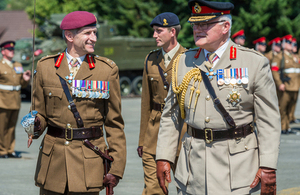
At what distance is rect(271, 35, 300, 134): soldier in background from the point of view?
13.4 m

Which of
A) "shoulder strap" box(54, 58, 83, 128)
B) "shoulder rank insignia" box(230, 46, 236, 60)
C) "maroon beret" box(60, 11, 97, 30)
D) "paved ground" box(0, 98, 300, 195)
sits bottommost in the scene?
"paved ground" box(0, 98, 300, 195)

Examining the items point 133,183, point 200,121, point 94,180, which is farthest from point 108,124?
point 133,183

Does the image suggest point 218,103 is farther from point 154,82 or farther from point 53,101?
point 154,82

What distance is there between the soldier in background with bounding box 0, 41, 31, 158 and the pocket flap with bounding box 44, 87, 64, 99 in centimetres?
608

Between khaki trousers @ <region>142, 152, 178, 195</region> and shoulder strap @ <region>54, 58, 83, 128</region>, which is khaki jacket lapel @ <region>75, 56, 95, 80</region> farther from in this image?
khaki trousers @ <region>142, 152, 178, 195</region>

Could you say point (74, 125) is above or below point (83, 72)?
below

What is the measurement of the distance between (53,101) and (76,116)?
243 millimetres

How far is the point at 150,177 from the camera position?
551 centimetres

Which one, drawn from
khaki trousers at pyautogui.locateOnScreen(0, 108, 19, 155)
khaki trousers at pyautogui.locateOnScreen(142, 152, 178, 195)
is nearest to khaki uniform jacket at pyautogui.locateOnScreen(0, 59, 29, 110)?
khaki trousers at pyautogui.locateOnScreen(0, 108, 19, 155)

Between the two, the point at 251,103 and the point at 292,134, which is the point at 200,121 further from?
the point at 292,134

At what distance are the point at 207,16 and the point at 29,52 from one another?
19.3 m

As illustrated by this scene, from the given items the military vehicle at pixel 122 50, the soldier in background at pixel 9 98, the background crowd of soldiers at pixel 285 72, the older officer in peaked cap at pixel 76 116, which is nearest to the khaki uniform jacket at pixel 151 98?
the older officer in peaked cap at pixel 76 116

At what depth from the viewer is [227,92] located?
379 cm

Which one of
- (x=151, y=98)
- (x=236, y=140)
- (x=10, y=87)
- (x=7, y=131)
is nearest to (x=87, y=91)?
(x=236, y=140)
